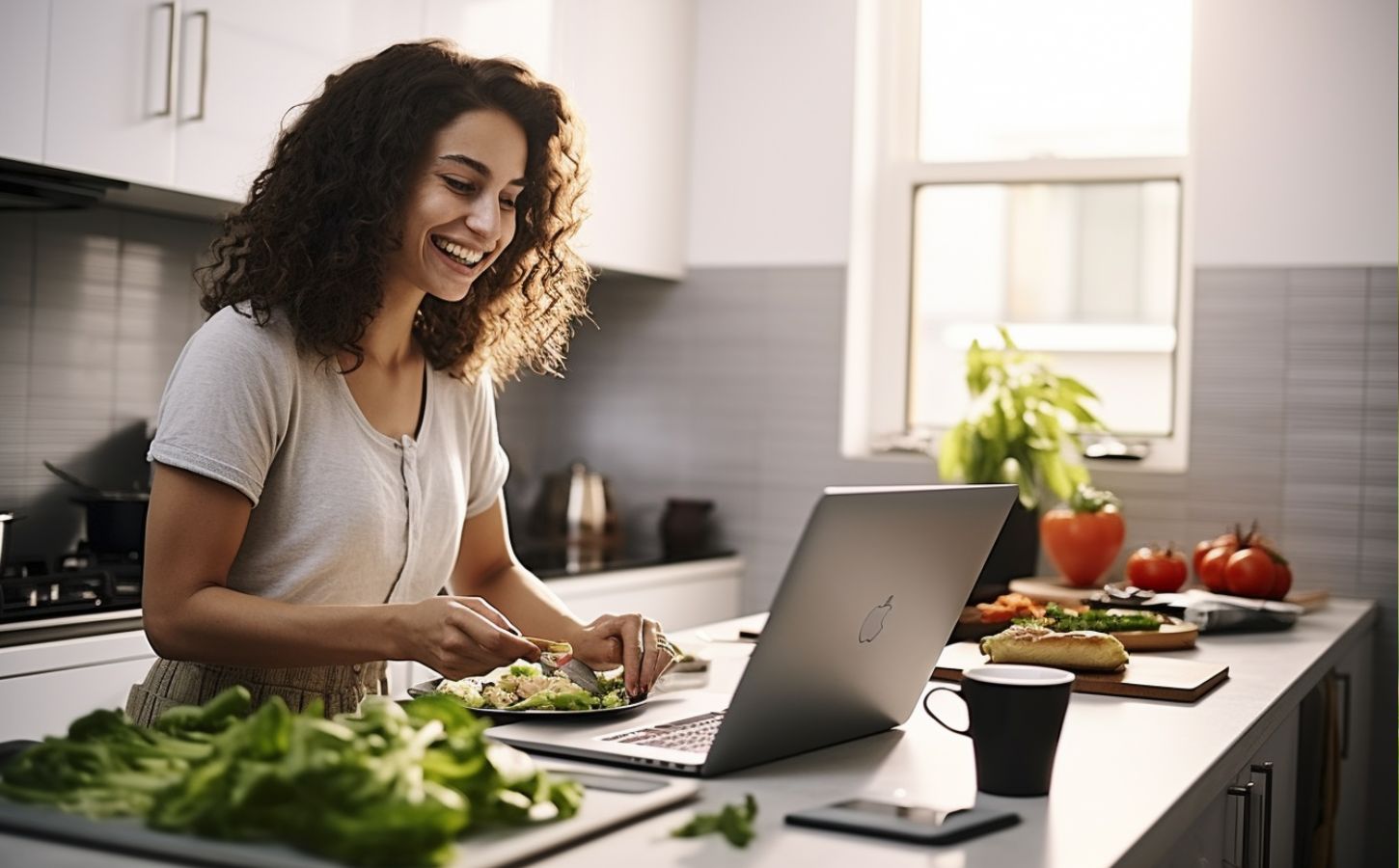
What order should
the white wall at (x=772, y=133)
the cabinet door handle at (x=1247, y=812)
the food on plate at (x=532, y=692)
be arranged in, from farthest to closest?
the white wall at (x=772, y=133) < the cabinet door handle at (x=1247, y=812) < the food on plate at (x=532, y=692)

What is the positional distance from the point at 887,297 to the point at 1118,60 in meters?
0.80

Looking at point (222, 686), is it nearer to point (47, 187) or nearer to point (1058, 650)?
point (1058, 650)

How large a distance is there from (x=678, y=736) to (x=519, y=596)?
64 cm

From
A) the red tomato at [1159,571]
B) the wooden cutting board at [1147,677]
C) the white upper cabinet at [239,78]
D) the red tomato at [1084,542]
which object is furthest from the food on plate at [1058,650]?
the white upper cabinet at [239,78]

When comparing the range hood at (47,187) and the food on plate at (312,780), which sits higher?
the range hood at (47,187)

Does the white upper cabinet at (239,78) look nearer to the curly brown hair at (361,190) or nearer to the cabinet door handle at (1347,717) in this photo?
the curly brown hair at (361,190)

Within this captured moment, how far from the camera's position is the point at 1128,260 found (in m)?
3.66

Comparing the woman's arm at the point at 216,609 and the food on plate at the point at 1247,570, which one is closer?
the woman's arm at the point at 216,609

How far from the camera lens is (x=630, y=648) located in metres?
1.52

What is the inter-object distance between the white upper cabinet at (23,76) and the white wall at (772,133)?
1900mm

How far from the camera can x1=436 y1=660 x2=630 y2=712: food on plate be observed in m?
1.44

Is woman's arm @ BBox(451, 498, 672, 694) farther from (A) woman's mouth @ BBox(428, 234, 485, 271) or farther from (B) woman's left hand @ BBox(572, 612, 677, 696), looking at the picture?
(A) woman's mouth @ BBox(428, 234, 485, 271)

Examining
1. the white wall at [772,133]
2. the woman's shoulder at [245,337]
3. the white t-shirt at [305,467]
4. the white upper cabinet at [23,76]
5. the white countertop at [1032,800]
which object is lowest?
the white countertop at [1032,800]

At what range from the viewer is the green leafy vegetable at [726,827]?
1014 mm
